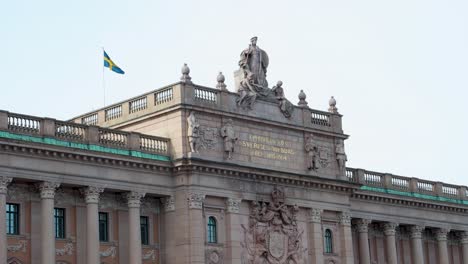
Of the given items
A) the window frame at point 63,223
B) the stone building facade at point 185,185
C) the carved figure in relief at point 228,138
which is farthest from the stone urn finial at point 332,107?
A: the window frame at point 63,223

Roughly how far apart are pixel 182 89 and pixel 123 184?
6859 mm

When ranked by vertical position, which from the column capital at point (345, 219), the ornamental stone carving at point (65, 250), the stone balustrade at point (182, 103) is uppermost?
the stone balustrade at point (182, 103)

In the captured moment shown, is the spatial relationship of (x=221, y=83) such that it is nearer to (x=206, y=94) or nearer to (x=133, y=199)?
(x=206, y=94)

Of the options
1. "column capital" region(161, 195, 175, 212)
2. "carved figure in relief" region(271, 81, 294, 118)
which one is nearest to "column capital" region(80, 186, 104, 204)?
"column capital" region(161, 195, 175, 212)

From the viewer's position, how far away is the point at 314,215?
225 ft

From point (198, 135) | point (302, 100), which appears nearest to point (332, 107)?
point (302, 100)

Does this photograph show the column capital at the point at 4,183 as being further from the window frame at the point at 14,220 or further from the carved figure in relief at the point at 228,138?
the carved figure in relief at the point at 228,138

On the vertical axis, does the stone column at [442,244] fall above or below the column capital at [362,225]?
below

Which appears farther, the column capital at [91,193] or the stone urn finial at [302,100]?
the stone urn finial at [302,100]

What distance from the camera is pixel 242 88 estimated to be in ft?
218

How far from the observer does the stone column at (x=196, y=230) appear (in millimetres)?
60781

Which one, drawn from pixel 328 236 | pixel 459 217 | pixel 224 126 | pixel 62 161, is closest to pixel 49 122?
pixel 62 161

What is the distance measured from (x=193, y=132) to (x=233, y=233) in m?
6.59

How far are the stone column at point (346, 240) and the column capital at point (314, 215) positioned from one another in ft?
8.80
